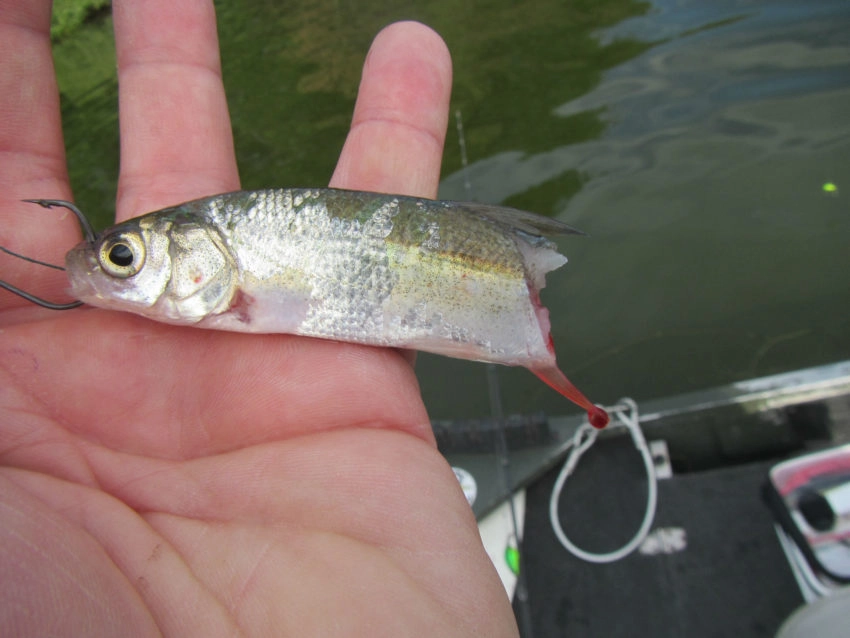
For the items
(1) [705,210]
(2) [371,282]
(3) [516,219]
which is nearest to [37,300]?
(2) [371,282]

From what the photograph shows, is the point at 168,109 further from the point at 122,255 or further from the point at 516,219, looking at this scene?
the point at 516,219

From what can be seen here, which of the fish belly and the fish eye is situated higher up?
the fish eye

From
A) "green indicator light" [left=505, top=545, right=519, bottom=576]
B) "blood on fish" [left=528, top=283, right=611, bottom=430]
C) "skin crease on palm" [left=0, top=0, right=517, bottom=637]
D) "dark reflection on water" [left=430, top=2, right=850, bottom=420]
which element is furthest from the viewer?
"dark reflection on water" [left=430, top=2, right=850, bottom=420]

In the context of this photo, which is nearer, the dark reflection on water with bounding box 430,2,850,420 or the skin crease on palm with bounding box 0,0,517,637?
the skin crease on palm with bounding box 0,0,517,637

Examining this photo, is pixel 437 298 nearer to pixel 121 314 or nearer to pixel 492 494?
pixel 121 314

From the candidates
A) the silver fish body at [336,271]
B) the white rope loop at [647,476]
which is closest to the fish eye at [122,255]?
the silver fish body at [336,271]

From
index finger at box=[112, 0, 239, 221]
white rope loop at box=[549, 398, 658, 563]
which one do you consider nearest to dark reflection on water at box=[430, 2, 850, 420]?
white rope loop at box=[549, 398, 658, 563]

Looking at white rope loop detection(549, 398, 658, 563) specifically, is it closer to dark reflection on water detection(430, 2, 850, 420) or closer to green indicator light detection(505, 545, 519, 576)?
green indicator light detection(505, 545, 519, 576)
